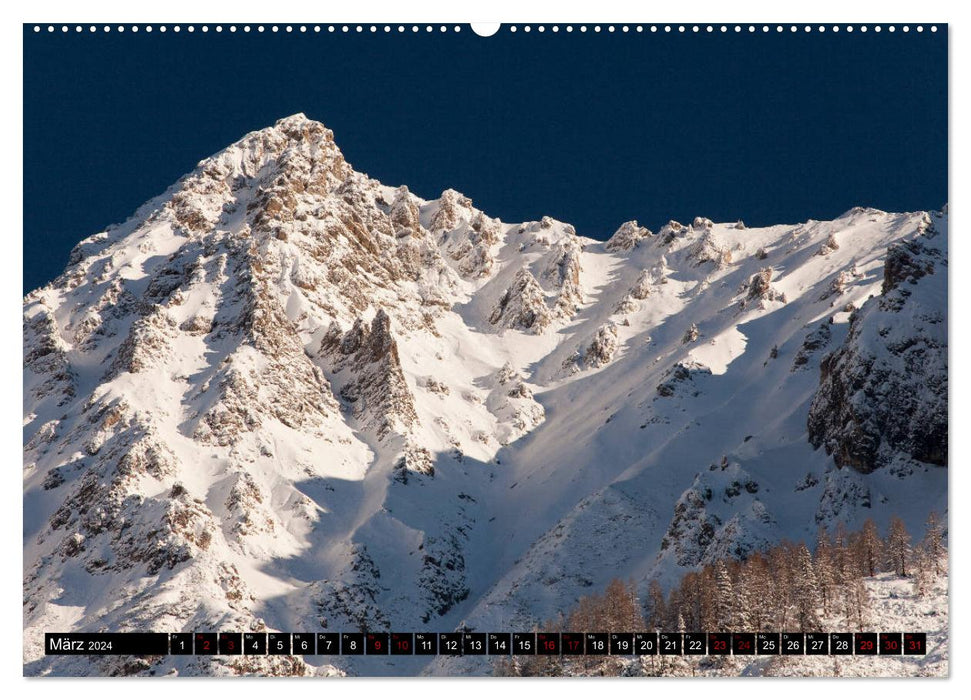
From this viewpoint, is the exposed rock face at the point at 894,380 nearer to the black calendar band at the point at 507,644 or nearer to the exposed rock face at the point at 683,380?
the exposed rock face at the point at 683,380

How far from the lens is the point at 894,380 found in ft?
456

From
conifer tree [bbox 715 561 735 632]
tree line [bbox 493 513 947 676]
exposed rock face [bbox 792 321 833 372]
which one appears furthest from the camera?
exposed rock face [bbox 792 321 833 372]

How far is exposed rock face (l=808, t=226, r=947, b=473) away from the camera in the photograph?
132 metres

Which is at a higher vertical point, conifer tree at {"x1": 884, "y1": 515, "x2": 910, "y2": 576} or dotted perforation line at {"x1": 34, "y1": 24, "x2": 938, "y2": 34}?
dotted perforation line at {"x1": 34, "y1": 24, "x2": 938, "y2": 34}

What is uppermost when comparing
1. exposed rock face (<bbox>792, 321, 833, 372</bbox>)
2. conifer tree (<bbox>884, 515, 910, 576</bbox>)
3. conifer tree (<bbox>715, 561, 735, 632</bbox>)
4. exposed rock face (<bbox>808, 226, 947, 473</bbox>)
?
exposed rock face (<bbox>792, 321, 833, 372</bbox>)

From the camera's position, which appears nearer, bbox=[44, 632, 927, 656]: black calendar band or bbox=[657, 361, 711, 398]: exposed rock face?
bbox=[44, 632, 927, 656]: black calendar band

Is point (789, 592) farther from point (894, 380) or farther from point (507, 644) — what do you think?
point (894, 380)

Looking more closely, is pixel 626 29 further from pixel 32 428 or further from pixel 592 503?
pixel 32 428

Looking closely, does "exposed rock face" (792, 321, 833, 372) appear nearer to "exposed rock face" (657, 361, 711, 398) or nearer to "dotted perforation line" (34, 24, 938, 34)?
"exposed rock face" (657, 361, 711, 398)

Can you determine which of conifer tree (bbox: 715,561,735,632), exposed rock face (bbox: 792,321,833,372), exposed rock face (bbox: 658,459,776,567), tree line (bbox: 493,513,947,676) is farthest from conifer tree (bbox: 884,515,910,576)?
exposed rock face (bbox: 792,321,833,372)

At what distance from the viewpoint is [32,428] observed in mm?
172125

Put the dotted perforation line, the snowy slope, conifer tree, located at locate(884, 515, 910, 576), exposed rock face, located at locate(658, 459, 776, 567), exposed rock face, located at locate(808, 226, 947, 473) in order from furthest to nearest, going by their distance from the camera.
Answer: the snowy slope → exposed rock face, located at locate(658, 459, 776, 567) → exposed rock face, located at locate(808, 226, 947, 473) → conifer tree, located at locate(884, 515, 910, 576) → the dotted perforation line

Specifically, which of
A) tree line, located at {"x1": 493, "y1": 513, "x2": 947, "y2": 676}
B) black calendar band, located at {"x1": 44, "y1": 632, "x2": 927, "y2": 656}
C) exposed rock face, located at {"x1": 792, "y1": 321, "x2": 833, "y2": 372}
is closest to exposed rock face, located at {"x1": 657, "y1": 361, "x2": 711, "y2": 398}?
exposed rock face, located at {"x1": 792, "y1": 321, "x2": 833, "y2": 372}
